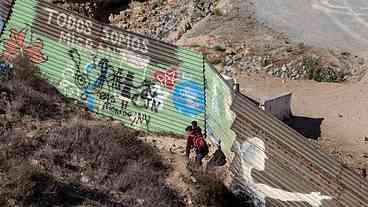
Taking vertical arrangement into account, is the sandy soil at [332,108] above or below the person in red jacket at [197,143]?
below

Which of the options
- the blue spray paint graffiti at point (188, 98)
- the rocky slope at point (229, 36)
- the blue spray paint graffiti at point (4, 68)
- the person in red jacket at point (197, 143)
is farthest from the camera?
the rocky slope at point (229, 36)

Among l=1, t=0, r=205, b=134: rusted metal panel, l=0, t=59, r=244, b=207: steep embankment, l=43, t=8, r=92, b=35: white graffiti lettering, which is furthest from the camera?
l=43, t=8, r=92, b=35: white graffiti lettering

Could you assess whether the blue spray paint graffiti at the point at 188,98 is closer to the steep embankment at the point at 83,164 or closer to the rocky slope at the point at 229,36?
the steep embankment at the point at 83,164

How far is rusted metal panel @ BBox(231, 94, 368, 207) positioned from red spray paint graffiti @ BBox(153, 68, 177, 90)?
2353 millimetres

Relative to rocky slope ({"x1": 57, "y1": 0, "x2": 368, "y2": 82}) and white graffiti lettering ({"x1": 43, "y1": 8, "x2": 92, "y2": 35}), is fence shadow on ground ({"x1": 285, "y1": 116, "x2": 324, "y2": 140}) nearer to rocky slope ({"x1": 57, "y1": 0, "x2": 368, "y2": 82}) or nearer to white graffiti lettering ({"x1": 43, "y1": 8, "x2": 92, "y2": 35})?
rocky slope ({"x1": 57, "y1": 0, "x2": 368, "y2": 82})

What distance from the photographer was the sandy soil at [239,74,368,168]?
21109 millimetres

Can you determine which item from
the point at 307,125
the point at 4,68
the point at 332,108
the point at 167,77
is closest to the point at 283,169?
the point at 167,77

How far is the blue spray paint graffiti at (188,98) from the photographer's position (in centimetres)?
1816

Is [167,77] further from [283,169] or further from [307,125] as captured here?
[307,125]

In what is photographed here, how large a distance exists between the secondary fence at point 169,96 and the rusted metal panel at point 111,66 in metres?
0.02

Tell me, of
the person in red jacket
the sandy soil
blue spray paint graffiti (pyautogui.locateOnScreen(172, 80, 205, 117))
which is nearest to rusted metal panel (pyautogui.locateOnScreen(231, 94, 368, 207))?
the person in red jacket

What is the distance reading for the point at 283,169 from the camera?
15773mm

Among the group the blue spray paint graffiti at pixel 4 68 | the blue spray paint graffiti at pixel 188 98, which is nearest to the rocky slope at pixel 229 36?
the blue spray paint graffiti at pixel 188 98

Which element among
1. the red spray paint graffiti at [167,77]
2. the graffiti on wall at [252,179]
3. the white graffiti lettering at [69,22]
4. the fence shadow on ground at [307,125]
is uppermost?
the white graffiti lettering at [69,22]
